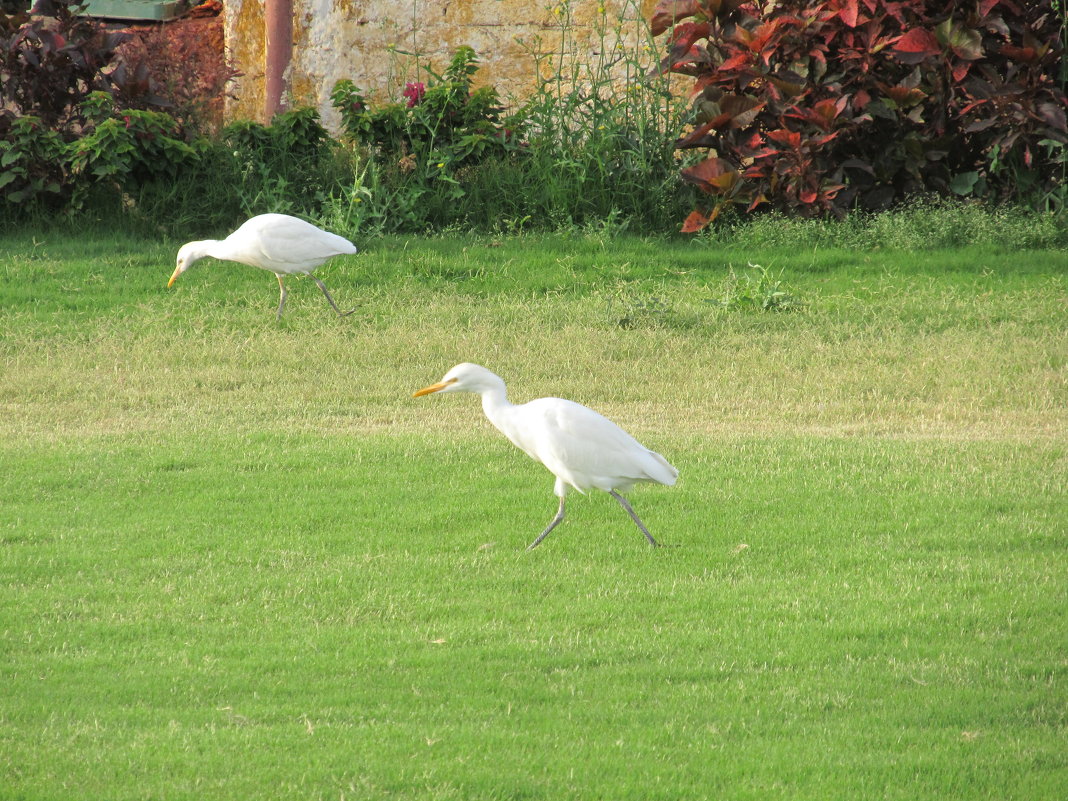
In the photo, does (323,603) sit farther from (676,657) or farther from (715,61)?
(715,61)

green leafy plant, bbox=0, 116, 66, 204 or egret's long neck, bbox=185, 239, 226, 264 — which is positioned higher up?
green leafy plant, bbox=0, 116, 66, 204

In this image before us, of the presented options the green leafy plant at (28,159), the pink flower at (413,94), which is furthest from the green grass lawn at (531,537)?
the pink flower at (413,94)

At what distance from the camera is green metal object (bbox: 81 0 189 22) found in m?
15.9

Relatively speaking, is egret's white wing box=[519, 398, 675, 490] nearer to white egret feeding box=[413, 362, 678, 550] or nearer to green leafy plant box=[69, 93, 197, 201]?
white egret feeding box=[413, 362, 678, 550]

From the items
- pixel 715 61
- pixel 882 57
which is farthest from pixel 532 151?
pixel 882 57

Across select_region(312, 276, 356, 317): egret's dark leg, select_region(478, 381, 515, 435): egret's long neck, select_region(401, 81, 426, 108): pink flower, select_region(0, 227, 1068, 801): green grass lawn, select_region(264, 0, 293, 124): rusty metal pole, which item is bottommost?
select_region(0, 227, 1068, 801): green grass lawn

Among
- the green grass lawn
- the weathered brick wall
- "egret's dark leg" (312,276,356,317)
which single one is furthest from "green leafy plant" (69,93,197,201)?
"egret's dark leg" (312,276,356,317)

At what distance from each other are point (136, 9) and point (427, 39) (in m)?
4.75

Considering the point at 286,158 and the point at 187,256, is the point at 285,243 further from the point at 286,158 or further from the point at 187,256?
the point at 286,158

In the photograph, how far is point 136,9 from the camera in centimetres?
1603

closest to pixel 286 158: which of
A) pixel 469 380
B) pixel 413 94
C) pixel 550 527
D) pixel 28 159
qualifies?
pixel 413 94

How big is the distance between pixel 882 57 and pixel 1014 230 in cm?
181

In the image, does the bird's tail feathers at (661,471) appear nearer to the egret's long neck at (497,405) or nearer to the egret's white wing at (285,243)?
the egret's long neck at (497,405)

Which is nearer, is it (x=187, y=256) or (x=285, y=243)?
(x=285, y=243)
